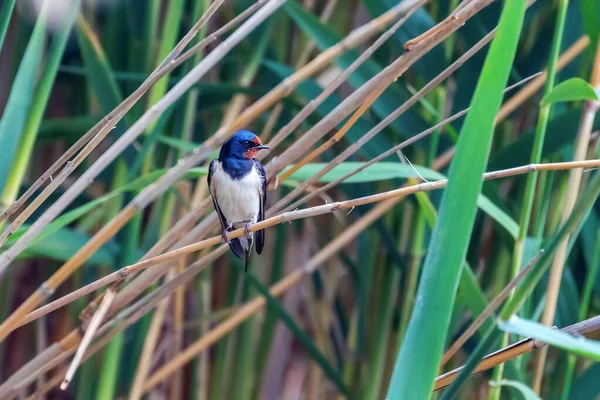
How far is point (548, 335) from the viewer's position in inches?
17.8

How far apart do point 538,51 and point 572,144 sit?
0.16 meters

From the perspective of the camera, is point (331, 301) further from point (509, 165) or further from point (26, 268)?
point (26, 268)

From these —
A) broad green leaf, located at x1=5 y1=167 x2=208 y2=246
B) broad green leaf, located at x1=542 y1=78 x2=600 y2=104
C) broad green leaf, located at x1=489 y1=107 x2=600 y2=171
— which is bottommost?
broad green leaf, located at x1=489 y1=107 x2=600 y2=171

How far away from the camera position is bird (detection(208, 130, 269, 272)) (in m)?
1.20

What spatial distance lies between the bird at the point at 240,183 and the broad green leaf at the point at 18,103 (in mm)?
386

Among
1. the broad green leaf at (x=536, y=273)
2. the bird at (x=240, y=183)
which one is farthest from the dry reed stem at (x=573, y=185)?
the bird at (x=240, y=183)

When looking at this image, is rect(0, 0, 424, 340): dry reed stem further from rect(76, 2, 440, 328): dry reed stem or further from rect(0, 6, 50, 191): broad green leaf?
rect(0, 6, 50, 191): broad green leaf

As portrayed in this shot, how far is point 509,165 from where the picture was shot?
108cm

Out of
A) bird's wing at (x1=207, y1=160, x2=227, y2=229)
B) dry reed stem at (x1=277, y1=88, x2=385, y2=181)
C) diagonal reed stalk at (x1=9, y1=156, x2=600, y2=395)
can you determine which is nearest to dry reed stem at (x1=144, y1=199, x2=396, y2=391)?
diagonal reed stalk at (x1=9, y1=156, x2=600, y2=395)

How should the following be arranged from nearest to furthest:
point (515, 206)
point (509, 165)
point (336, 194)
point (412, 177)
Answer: point (412, 177), point (509, 165), point (515, 206), point (336, 194)

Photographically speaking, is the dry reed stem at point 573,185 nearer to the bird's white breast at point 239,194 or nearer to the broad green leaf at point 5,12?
the bird's white breast at point 239,194

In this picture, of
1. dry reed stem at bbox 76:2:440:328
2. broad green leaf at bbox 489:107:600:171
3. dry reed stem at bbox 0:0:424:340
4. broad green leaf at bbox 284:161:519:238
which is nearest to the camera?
dry reed stem at bbox 76:2:440:328

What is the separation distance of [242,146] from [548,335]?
2.67ft

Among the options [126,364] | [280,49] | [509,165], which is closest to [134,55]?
[280,49]
